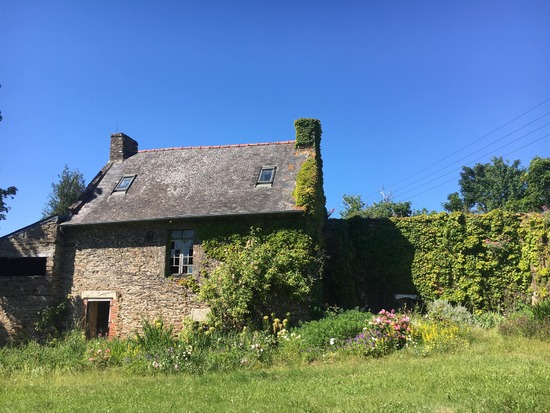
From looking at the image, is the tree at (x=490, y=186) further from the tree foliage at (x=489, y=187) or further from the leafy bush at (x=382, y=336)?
the leafy bush at (x=382, y=336)

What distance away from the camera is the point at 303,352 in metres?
10.2

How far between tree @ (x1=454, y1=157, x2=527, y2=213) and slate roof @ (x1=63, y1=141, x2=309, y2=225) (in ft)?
86.3

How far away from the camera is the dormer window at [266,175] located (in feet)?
50.3

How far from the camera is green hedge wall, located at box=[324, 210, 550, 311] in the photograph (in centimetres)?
1463

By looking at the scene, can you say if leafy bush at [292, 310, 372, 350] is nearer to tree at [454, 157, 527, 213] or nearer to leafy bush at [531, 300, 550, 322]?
leafy bush at [531, 300, 550, 322]

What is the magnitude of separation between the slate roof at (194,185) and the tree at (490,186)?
26306mm

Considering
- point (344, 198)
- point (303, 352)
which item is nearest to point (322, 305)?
point (303, 352)

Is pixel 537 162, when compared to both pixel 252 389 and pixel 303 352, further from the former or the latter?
pixel 252 389

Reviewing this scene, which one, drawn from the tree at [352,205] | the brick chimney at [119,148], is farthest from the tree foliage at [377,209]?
the brick chimney at [119,148]

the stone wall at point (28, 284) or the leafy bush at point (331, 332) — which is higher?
the stone wall at point (28, 284)

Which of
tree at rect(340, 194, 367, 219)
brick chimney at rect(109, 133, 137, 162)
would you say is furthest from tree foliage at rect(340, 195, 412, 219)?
brick chimney at rect(109, 133, 137, 162)

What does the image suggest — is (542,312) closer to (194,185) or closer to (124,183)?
(194,185)

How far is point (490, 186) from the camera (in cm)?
3819

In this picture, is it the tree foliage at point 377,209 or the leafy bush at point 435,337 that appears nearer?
the leafy bush at point 435,337
